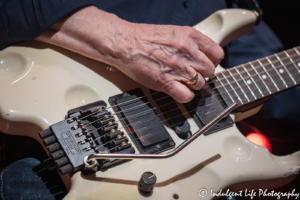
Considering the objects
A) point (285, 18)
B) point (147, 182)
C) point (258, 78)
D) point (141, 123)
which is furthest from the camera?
point (285, 18)

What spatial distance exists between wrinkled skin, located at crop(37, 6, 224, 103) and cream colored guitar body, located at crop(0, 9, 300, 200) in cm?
5

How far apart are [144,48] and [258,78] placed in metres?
0.39

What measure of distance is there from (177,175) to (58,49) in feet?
1.52

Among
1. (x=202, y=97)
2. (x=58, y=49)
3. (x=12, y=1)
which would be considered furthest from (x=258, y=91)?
(x=12, y=1)

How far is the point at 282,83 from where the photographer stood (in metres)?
0.79

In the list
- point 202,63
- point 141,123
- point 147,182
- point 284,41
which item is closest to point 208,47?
point 202,63

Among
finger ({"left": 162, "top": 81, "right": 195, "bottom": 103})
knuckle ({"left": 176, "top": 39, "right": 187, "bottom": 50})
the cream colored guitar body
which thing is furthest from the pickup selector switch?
knuckle ({"left": 176, "top": 39, "right": 187, "bottom": 50})

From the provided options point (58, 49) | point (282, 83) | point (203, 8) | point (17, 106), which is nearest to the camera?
point (17, 106)

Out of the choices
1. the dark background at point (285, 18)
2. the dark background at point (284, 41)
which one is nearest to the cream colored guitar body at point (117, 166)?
the dark background at point (284, 41)

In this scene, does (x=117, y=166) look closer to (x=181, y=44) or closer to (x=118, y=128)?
(x=118, y=128)

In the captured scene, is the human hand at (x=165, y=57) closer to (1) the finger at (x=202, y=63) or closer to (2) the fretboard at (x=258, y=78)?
(1) the finger at (x=202, y=63)

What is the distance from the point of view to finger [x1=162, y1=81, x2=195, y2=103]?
24.6 inches

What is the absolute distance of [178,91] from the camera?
624 millimetres

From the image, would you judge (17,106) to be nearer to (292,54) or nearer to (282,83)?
(282,83)
